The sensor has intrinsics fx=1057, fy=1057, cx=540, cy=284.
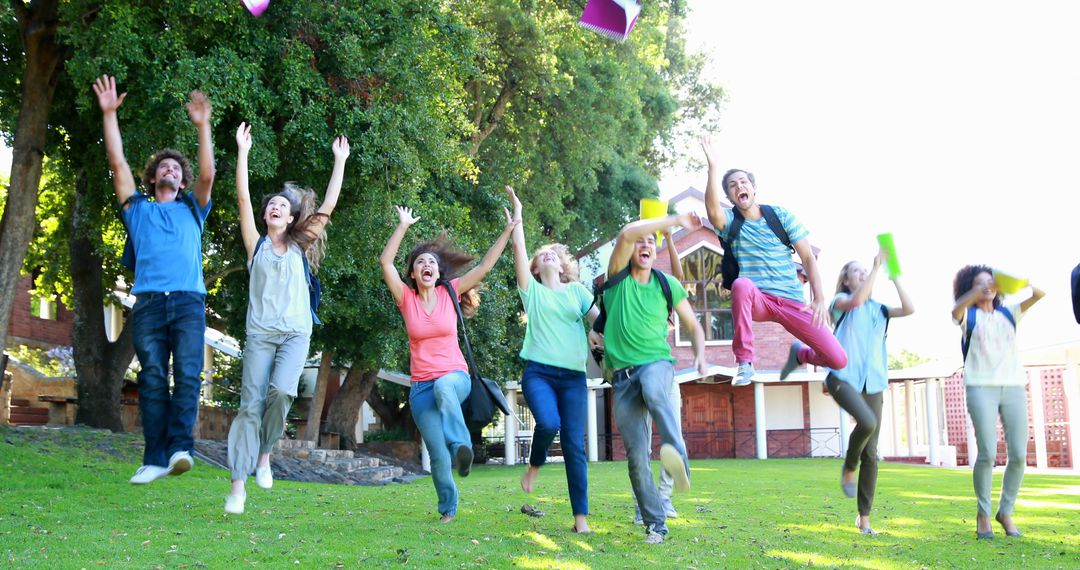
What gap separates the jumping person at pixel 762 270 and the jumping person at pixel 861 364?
1.45 feet

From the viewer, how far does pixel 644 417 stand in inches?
329

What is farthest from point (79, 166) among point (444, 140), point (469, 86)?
point (469, 86)

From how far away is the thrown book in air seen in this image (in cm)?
905

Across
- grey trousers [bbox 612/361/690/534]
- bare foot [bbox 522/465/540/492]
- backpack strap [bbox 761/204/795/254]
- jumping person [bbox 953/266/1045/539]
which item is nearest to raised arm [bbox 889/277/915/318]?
jumping person [bbox 953/266/1045/539]

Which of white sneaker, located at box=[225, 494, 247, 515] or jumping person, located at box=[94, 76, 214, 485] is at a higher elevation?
jumping person, located at box=[94, 76, 214, 485]

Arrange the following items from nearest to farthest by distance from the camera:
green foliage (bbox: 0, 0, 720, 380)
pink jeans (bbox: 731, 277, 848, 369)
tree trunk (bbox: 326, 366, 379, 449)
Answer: pink jeans (bbox: 731, 277, 848, 369), green foliage (bbox: 0, 0, 720, 380), tree trunk (bbox: 326, 366, 379, 449)

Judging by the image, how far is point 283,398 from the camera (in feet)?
25.9

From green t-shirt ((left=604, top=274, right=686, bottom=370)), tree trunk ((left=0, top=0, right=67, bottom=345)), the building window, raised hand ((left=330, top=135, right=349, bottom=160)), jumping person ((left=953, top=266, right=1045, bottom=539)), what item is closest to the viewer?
green t-shirt ((left=604, top=274, right=686, bottom=370))

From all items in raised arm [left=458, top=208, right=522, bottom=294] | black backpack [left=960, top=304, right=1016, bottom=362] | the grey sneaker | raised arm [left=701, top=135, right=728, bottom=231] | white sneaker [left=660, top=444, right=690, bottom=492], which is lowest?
white sneaker [left=660, top=444, right=690, bottom=492]

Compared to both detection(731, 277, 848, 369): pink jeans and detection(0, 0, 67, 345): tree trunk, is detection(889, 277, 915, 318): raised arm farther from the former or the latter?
detection(0, 0, 67, 345): tree trunk

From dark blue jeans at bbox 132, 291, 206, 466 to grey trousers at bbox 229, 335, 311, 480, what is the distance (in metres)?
0.53

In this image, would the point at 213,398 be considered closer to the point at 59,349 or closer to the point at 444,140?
the point at 59,349

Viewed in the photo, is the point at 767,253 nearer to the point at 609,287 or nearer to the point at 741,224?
the point at 741,224

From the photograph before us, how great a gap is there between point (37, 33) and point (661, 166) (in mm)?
26635
